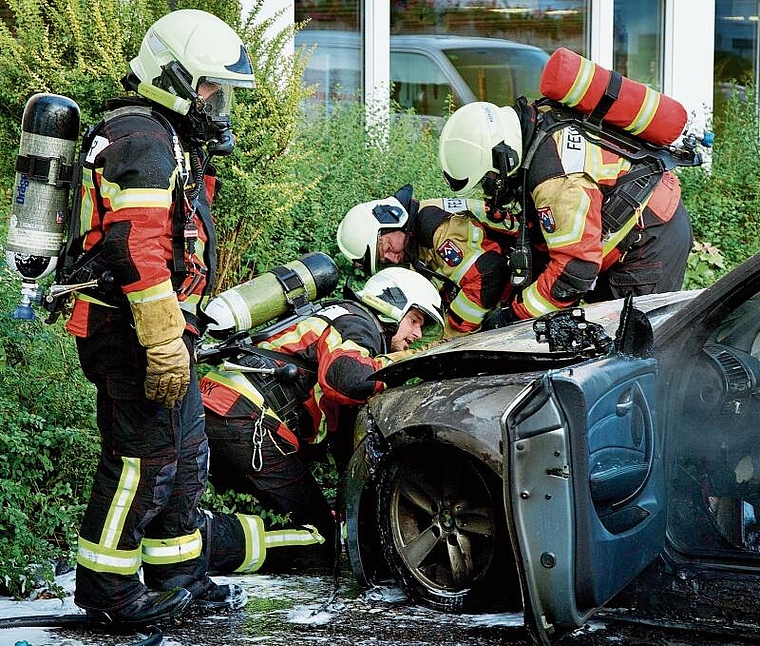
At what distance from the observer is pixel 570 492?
3.32 metres

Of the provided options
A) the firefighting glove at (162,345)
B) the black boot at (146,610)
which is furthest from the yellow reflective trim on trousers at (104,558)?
the firefighting glove at (162,345)

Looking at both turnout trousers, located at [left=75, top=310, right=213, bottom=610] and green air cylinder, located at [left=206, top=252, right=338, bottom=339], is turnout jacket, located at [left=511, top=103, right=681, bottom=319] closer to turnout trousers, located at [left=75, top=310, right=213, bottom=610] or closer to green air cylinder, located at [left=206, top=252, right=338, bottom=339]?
green air cylinder, located at [left=206, top=252, right=338, bottom=339]

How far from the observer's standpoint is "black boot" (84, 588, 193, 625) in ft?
13.4

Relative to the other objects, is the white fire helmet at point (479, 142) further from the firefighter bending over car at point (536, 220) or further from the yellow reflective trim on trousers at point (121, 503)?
the yellow reflective trim on trousers at point (121, 503)

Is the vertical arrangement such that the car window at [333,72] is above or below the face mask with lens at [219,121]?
above

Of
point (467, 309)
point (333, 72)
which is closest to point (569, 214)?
point (467, 309)

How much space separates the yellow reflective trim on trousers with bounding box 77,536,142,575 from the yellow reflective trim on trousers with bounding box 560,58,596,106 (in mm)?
2984

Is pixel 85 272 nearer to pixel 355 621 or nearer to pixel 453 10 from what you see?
pixel 355 621

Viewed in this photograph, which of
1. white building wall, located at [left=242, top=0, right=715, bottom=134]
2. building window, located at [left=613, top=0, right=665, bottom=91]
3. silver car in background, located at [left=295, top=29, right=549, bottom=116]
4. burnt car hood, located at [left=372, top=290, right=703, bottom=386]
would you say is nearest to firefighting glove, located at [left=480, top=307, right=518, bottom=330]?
burnt car hood, located at [left=372, top=290, right=703, bottom=386]

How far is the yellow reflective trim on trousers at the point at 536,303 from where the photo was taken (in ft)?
18.2

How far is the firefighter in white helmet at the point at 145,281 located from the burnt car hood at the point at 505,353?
0.80 metres

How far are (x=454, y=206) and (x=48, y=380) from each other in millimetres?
2207

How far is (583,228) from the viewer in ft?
17.8

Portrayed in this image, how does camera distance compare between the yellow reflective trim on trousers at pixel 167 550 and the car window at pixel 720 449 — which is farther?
the yellow reflective trim on trousers at pixel 167 550
